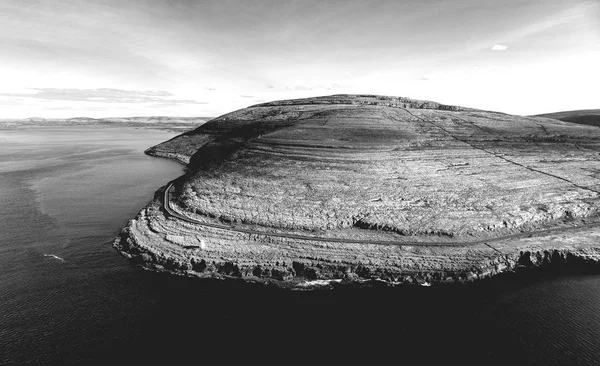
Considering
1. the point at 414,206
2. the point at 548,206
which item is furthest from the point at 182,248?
the point at 548,206

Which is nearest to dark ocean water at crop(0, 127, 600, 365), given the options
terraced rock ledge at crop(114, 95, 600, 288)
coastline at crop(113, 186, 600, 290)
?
coastline at crop(113, 186, 600, 290)

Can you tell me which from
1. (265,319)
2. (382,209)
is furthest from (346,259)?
(382,209)

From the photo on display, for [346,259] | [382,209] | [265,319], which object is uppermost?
[382,209]

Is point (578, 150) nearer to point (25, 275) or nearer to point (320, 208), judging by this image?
point (320, 208)

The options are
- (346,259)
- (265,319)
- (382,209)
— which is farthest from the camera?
(382,209)

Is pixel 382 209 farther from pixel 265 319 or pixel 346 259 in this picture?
pixel 265 319

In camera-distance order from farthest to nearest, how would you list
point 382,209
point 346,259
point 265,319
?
1. point 382,209
2. point 346,259
3. point 265,319

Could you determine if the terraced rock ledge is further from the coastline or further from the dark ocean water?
the dark ocean water
